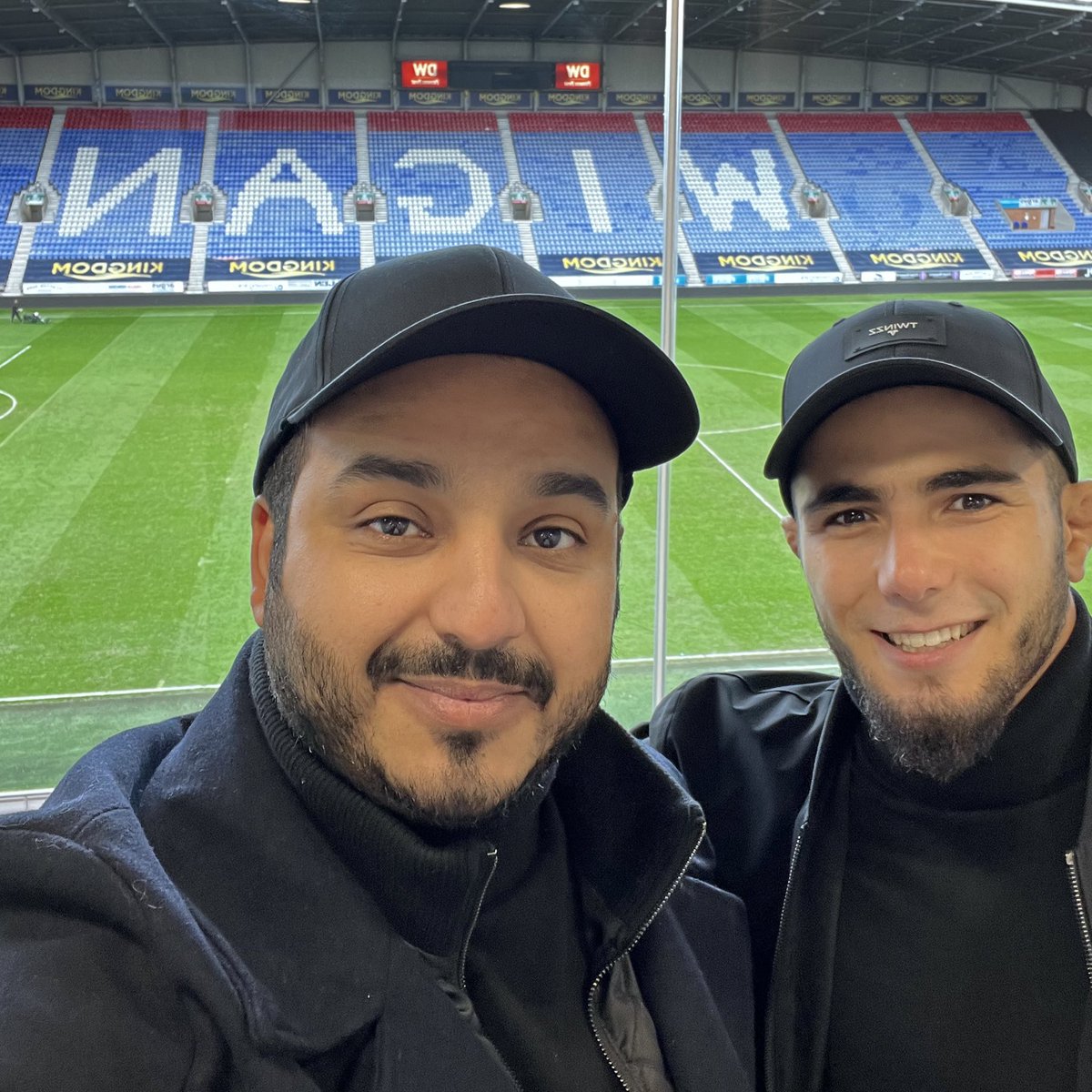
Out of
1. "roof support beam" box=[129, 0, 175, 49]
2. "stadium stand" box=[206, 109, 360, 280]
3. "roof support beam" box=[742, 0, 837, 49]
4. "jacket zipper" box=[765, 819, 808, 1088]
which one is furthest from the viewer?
"stadium stand" box=[206, 109, 360, 280]

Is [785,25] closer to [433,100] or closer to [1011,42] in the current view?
[1011,42]

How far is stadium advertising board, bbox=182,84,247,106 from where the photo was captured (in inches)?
126

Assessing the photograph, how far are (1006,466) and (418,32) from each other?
2684mm

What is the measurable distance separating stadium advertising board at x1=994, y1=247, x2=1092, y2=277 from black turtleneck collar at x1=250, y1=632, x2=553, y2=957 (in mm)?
4955

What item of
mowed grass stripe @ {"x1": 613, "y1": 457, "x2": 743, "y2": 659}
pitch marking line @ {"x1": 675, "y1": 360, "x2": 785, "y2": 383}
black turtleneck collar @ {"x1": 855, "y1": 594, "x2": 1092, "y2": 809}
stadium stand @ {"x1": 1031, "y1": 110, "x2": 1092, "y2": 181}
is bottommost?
black turtleneck collar @ {"x1": 855, "y1": 594, "x2": 1092, "y2": 809}

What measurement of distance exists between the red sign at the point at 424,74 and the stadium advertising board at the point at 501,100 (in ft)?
0.39

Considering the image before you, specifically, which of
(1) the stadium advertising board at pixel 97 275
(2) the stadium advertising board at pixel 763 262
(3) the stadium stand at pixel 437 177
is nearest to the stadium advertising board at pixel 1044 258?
(2) the stadium advertising board at pixel 763 262

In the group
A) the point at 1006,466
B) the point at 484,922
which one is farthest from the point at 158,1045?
the point at 1006,466

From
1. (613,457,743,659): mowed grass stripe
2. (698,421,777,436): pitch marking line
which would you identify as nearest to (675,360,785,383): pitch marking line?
(698,421,777,436): pitch marking line

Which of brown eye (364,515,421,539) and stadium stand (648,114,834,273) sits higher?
stadium stand (648,114,834,273)

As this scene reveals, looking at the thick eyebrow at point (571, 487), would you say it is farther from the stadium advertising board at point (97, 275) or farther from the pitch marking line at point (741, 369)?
the pitch marking line at point (741, 369)

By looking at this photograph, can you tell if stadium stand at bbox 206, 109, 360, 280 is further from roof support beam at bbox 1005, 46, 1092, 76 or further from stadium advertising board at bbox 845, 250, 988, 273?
stadium advertising board at bbox 845, 250, 988, 273

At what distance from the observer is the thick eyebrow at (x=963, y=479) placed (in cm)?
110

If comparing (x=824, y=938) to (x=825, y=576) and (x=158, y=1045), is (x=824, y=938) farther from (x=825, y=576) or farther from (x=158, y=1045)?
(x=158, y=1045)
